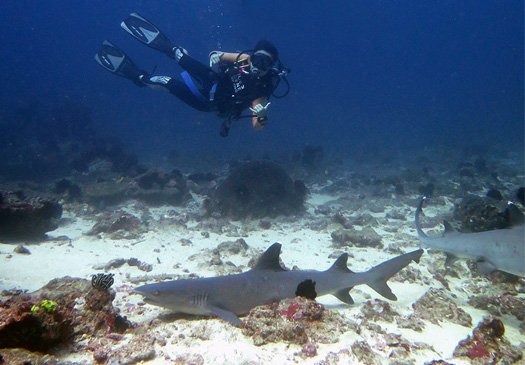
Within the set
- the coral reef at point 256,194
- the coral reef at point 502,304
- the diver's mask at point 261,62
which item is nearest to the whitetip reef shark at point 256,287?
the coral reef at point 502,304

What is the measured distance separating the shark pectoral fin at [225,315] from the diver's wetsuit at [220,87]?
6.13 m

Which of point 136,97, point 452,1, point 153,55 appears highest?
point 452,1

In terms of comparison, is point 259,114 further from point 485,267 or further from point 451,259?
point 485,267

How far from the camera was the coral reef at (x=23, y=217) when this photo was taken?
23.7ft

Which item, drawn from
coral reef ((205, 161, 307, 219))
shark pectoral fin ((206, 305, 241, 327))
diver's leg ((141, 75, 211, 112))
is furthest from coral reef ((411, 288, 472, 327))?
diver's leg ((141, 75, 211, 112))

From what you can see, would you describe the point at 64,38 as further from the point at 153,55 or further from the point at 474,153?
the point at 474,153

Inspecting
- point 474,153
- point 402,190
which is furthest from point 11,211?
point 474,153

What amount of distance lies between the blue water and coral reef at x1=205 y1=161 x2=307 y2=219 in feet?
167

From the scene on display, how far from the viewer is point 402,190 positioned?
14.3 metres

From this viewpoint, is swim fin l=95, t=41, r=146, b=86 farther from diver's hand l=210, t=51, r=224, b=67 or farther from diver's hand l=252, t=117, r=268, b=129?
diver's hand l=252, t=117, r=268, b=129

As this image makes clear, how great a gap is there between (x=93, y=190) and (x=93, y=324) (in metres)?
10.3

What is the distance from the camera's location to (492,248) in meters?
4.80

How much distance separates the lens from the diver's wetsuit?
8.34 metres

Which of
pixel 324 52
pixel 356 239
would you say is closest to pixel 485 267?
pixel 356 239
